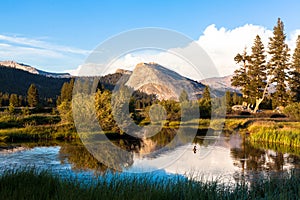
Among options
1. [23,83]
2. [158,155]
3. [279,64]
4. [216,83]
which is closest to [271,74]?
[279,64]

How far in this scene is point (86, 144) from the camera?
65.2 ft

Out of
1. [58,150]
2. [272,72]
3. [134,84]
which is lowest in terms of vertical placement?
[58,150]

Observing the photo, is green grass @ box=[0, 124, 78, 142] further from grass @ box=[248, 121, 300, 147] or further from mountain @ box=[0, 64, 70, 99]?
mountain @ box=[0, 64, 70, 99]

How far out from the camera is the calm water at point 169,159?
38.9 ft

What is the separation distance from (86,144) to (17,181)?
13.6m

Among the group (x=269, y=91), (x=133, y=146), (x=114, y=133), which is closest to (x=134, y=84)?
(x=133, y=146)

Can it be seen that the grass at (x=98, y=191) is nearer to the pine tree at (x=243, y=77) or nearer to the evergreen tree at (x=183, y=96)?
the evergreen tree at (x=183, y=96)

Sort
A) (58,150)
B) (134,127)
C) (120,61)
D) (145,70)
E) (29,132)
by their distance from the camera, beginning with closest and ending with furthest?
(120,61) → (145,70) → (58,150) → (29,132) → (134,127)

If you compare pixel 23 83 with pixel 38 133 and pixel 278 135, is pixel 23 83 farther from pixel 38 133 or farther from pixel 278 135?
pixel 278 135

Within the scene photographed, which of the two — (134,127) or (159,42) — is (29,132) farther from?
(159,42)

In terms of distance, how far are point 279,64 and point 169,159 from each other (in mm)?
28107

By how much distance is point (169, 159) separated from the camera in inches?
579

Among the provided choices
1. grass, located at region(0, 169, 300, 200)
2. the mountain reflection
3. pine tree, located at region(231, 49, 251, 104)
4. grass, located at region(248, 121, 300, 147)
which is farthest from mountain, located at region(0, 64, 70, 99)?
grass, located at region(0, 169, 300, 200)

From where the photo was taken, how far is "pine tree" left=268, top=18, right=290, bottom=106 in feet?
125
